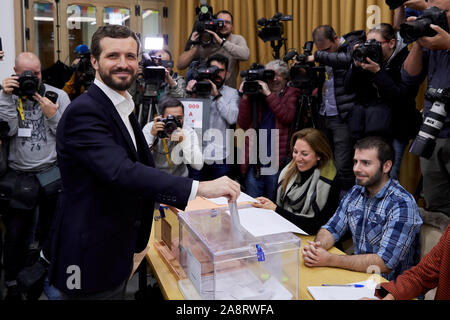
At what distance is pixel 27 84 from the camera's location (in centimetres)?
272

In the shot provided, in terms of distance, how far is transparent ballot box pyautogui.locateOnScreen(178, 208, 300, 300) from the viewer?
4.20ft

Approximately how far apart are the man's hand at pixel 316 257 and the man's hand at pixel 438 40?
99 cm

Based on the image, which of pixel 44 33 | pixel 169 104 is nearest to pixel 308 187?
pixel 169 104

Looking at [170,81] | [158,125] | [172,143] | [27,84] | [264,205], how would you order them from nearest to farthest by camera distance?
[264,205] < [158,125] < [27,84] < [172,143] < [170,81]

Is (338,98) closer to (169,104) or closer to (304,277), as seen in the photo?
(169,104)

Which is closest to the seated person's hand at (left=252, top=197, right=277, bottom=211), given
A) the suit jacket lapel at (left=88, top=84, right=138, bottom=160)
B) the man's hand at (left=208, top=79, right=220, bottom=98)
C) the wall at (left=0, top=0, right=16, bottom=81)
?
the suit jacket lapel at (left=88, top=84, right=138, bottom=160)

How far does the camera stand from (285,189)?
234 centimetres

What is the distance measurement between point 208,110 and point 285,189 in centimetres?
106

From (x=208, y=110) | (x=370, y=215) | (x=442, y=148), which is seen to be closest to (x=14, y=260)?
(x=208, y=110)

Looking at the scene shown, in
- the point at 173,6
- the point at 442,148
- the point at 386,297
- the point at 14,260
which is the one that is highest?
the point at 173,6

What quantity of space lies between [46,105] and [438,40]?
220cm

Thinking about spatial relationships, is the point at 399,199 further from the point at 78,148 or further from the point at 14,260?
the point at 14,260

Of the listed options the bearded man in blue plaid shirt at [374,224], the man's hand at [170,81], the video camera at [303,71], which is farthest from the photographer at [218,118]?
the bearded man in blue plaid shirt at [374,224]
